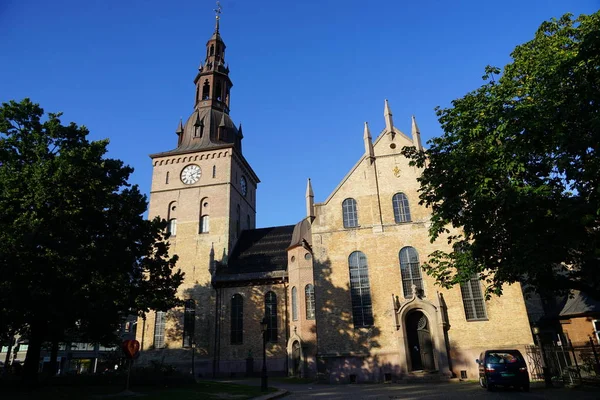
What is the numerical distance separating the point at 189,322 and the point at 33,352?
16.6 meters

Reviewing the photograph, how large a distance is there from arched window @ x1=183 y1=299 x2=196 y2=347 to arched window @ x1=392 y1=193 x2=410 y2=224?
20.3 m

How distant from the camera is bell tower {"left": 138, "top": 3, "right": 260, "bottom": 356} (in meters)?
35.6

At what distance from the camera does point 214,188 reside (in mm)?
40344

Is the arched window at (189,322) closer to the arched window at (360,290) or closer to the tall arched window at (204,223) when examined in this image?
the tall arched window at (204,223)

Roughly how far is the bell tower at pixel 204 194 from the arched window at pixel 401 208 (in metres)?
17.8

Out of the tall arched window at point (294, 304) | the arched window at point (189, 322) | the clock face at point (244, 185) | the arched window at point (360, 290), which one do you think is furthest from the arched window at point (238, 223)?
the arched window at point (360, 290)

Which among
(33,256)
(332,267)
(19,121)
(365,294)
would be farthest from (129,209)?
(365,294)

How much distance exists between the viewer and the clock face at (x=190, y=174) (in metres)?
41.5

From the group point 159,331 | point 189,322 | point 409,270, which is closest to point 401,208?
point 409,270

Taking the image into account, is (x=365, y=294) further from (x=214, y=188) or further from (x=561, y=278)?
(x=214, y=188)

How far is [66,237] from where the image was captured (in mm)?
18969

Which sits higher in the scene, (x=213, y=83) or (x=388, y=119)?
(x=213, y=83)

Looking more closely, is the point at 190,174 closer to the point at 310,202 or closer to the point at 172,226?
the point at 172,226

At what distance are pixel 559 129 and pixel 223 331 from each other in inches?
1172
